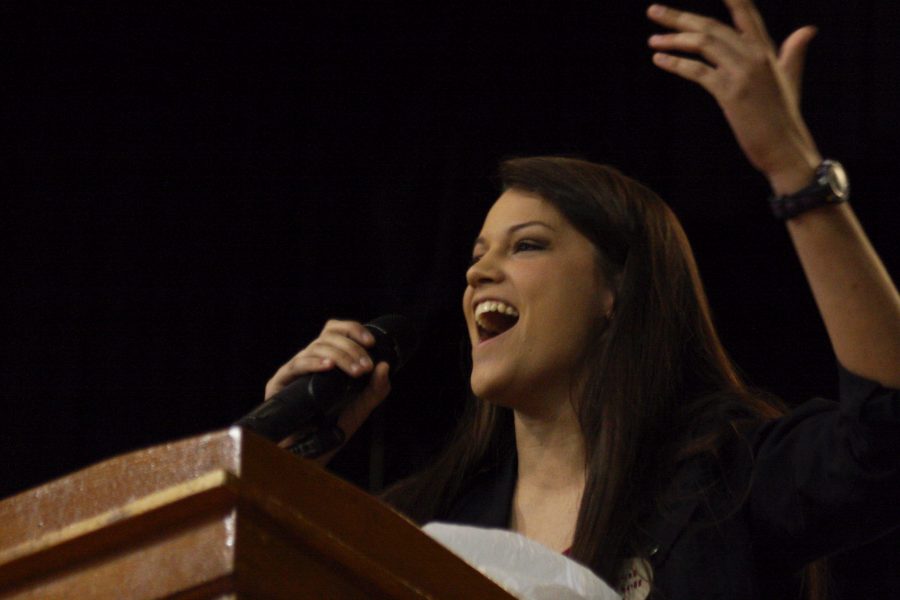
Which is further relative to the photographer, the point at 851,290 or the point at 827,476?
the point at 827,476

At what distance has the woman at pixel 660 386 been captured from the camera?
1292 millimetres

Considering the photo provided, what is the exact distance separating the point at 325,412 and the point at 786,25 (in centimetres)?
129

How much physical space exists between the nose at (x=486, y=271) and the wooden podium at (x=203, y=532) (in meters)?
1.21

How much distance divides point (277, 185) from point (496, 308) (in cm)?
91

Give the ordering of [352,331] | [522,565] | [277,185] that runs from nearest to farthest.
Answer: [522,565] → [352,331] → [277,185]

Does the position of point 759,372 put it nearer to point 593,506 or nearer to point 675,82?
point 675,82

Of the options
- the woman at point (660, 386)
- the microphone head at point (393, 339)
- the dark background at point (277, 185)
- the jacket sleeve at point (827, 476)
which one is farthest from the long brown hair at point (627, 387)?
the dark background at point (277, 185)

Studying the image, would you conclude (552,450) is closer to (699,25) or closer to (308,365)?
(308,365)

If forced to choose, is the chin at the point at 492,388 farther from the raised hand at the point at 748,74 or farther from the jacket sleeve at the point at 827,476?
the raised hand at the point at 748,74

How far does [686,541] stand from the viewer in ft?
5.19

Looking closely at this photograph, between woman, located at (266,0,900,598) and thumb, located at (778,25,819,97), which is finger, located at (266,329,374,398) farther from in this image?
thumb, located at (778,25,819,97)

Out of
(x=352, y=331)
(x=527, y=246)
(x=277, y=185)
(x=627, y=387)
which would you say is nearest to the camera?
(x=352, y=331)

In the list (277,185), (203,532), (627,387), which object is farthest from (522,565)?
(277,185)

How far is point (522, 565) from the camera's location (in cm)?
103
